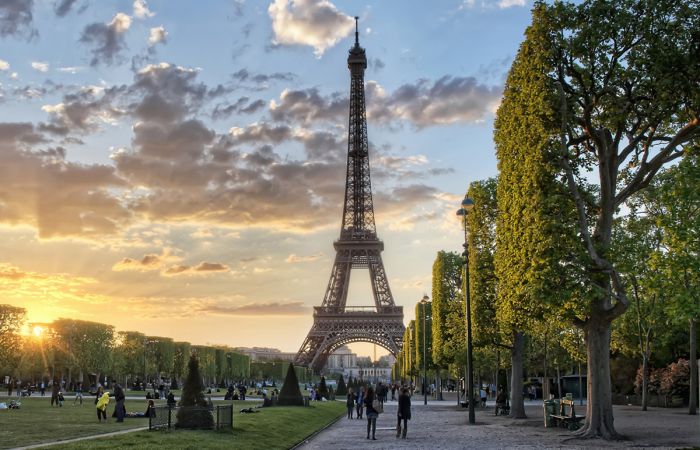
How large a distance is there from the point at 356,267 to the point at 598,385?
101723 millimetres

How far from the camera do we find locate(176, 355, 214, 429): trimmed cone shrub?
26688 millimetres

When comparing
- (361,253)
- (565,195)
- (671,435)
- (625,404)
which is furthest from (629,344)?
(361,253)

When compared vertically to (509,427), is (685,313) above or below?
above

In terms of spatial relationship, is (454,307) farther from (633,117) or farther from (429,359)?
(429,359)

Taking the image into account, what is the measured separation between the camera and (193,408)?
2678 centimetres

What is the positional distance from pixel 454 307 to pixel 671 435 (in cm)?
2392

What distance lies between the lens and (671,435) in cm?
2702

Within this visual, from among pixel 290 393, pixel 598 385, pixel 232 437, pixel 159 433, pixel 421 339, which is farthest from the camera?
pixel 421 339

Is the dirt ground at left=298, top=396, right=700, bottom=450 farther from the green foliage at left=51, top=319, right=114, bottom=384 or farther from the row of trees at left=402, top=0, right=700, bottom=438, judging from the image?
the green foliage at left=51, top=319, right=114, bottom=384

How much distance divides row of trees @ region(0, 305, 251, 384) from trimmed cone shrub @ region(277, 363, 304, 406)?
3894cm

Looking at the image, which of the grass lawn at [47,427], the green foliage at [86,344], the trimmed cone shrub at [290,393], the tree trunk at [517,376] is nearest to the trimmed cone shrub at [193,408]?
the grass lawn at [47,427]

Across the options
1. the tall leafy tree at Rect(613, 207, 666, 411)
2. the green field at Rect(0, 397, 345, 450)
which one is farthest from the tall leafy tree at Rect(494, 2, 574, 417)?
the tall leafy tree at Rect(613, 207, 666, 411)

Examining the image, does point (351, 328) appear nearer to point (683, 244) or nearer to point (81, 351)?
point (81, 351)

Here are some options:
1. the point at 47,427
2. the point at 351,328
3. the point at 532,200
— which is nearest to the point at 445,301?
the point at 532,200
